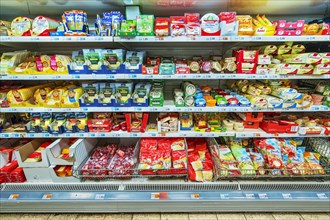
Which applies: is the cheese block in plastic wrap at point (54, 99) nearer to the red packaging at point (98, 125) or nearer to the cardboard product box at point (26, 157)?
the red packaging at point (98, 125)

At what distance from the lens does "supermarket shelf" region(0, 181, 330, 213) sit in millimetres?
1512

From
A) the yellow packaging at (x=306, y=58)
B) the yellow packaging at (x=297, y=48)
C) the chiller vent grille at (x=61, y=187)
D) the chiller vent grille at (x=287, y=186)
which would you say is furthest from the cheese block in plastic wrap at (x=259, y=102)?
the chiller vent grille at (x=61, y=187)

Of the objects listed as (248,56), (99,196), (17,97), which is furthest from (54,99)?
(248,56)

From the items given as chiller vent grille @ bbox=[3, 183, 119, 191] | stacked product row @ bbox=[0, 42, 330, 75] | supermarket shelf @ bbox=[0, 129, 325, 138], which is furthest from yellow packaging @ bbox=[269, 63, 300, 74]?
chiller vent grille @ bbox=[3, 183, 119, 191]

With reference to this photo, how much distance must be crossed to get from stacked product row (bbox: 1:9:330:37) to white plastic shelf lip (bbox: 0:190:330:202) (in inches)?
53.0

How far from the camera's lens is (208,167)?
1.67m

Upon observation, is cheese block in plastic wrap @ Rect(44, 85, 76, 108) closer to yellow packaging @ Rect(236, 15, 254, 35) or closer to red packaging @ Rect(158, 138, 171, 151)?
red packaging @ Rect(158, 138, 171, 151)

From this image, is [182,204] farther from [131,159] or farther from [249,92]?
[249,92]

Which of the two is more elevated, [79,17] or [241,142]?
[79,17]

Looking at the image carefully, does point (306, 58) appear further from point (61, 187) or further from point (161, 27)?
point (61, 187)

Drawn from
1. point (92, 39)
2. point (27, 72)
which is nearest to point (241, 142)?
point (92, 39)

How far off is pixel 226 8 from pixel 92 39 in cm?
127

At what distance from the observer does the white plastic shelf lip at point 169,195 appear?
1.51 meters

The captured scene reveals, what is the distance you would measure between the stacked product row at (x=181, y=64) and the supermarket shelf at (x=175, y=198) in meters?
1.03
